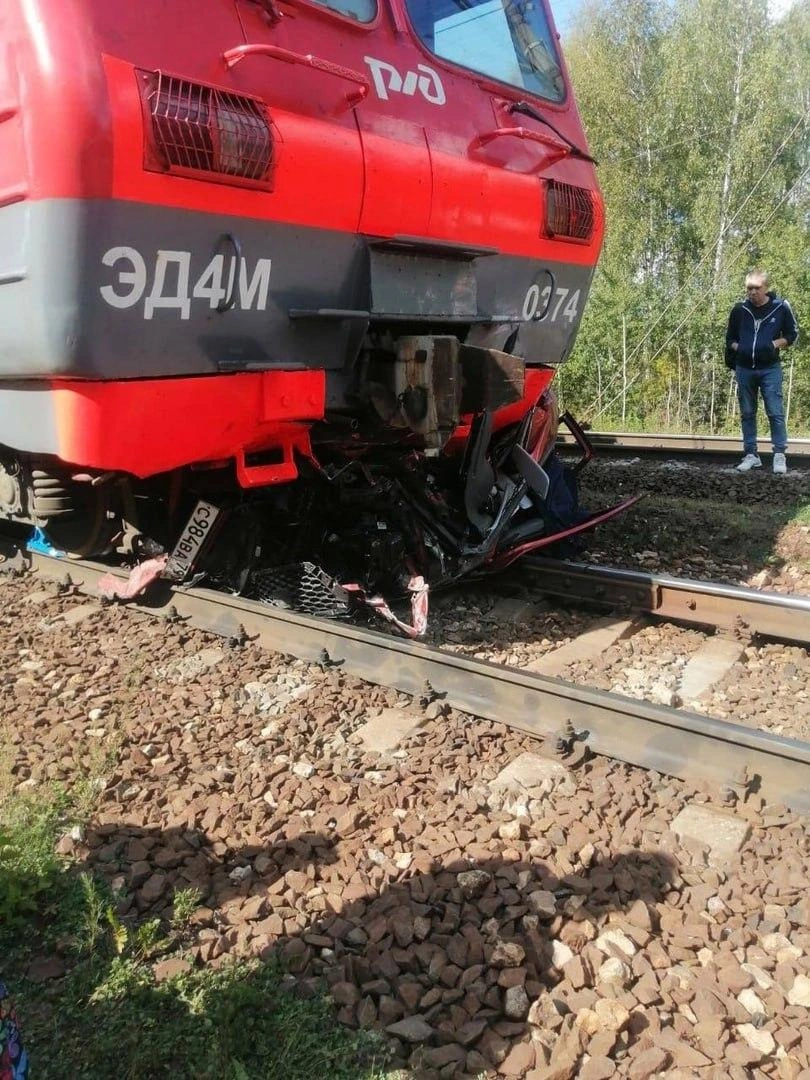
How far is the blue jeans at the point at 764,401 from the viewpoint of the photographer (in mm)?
8109

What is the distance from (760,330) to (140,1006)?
8.34m

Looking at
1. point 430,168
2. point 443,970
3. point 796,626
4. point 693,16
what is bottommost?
point 443,970

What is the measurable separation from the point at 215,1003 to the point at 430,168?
3295mm

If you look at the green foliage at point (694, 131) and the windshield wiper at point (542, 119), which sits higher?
the green foliage at point (694, 131)

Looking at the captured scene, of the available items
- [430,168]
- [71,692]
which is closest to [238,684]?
[71,692]

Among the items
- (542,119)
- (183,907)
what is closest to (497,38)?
(542,119)

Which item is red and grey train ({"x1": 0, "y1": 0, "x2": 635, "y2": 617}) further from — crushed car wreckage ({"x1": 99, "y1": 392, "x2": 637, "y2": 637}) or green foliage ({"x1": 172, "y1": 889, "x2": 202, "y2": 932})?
green foliage ({"x1": 172, "y1": 889, "x2": 202, "y2": 932})

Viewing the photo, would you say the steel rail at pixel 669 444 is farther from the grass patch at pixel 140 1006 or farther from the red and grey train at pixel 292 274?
the grass patch at pixel 140 1006

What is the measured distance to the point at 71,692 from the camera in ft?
12.2

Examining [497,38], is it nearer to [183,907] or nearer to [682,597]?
[682,597]

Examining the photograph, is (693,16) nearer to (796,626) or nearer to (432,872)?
(796,626)

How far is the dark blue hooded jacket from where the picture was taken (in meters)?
8.44

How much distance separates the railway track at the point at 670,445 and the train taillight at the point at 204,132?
20.5 feet

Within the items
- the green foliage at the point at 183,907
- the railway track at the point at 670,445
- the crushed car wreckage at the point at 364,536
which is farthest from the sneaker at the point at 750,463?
the green foliage at the point at 183,907
